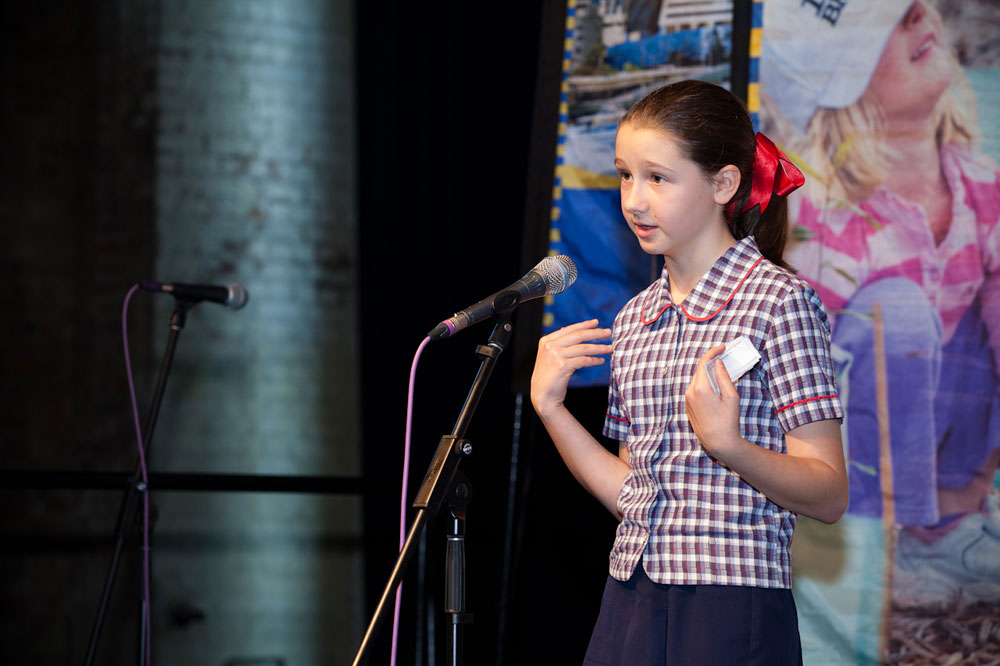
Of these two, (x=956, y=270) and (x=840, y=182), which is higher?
(x=840, y=182)

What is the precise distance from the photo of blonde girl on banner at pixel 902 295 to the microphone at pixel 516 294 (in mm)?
794

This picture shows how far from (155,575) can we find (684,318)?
113 inches

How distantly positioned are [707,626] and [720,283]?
42 cm

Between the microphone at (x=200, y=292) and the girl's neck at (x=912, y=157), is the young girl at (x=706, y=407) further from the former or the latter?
the microphone at (x=200, y=292)

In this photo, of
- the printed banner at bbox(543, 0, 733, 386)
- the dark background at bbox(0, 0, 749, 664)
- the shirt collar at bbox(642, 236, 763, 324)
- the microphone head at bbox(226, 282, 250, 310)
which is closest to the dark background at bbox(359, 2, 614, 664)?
the dark background at bbox(0, 0, 749, 664)

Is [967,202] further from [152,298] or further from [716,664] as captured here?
[152,298]

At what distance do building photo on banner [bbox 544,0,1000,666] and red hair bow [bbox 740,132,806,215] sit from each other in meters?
0.66

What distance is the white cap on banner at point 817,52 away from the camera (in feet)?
6.70

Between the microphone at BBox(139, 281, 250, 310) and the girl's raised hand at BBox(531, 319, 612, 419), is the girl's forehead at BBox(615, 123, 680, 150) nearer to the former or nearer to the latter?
the girl's raised hand at BBox(531, 319, 612, 419)

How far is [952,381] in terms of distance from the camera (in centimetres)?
197

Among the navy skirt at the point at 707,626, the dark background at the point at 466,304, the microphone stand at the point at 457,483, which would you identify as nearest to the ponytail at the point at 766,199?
the microphone stand at the point at 457,483

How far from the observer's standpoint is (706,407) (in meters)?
1.19

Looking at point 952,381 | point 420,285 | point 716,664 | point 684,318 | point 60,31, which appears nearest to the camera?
point 716,664

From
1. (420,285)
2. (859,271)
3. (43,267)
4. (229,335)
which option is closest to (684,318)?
(859,271)
